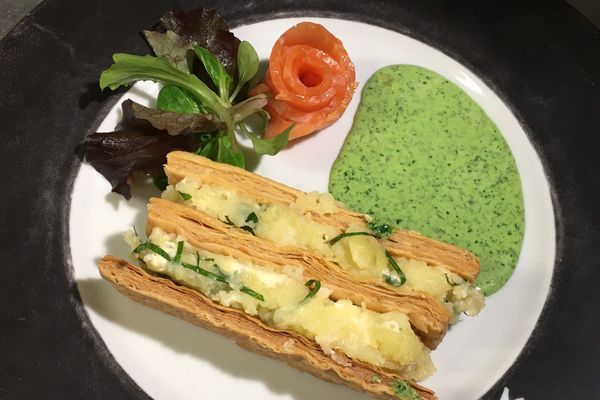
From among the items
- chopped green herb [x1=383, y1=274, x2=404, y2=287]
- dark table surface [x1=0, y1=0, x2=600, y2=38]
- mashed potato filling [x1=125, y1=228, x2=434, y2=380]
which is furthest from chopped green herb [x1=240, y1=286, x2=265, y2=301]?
dark table surface [x1=0, y1=0, x2=600, y2=38]

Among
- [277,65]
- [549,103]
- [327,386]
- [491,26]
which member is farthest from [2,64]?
[549,103]

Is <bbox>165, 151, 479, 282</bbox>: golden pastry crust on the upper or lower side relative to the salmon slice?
lower

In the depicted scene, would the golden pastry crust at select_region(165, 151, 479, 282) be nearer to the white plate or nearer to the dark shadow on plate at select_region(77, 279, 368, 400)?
the white plate

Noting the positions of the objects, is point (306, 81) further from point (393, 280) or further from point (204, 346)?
point (204, 346)

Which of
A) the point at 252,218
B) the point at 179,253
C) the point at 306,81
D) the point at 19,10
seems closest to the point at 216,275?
the point at 179,253

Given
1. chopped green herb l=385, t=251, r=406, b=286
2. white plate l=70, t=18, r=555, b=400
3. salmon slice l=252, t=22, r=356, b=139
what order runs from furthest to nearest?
1. salmon slice l=252, t=22, r=356, b=139
2. white plate l=70, t=18, r=555, b=400
3. chopped green herb l=385, t=251, r=406, b=286

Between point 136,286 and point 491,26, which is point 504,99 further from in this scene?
point 136,286

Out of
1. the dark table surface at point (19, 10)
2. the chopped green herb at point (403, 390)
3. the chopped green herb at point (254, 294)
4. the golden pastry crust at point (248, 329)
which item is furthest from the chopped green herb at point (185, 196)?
the dark table surface at point (19, 10)

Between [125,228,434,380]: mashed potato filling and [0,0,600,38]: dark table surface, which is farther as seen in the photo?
[0,0,600,38]: dark table surface
